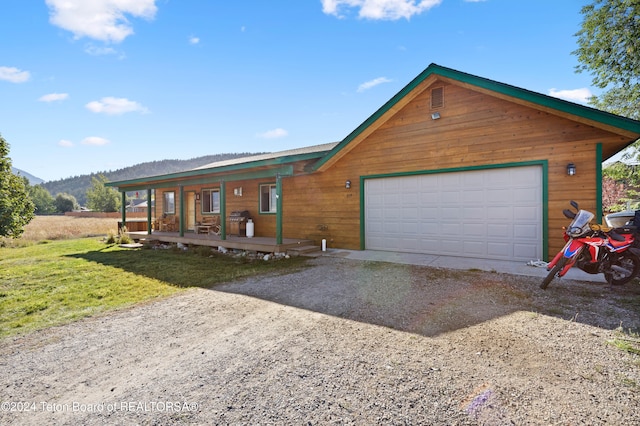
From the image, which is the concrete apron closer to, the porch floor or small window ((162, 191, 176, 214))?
the porch floor

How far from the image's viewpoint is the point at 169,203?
15695 mm

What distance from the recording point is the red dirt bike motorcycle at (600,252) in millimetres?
4570

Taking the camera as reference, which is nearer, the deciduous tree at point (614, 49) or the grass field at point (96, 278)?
the grass field at point (96, 278)

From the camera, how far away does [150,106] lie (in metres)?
16.6

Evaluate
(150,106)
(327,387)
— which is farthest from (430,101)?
(150,106)

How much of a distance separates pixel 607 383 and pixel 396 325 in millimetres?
1815

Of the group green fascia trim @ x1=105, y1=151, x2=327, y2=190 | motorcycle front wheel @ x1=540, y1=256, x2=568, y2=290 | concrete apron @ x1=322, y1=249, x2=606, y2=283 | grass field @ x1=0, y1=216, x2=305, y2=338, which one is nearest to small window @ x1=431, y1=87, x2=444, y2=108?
green fascia trim @ x1=105, y1=151, x2=327, y2=190

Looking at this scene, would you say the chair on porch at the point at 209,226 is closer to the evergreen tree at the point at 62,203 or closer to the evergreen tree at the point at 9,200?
the evergreen tree at the point at 9,200

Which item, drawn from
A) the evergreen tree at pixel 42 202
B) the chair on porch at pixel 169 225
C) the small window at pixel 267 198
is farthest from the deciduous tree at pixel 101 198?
the small window at pixel 267 198

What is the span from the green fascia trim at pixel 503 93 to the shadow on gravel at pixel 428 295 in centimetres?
304

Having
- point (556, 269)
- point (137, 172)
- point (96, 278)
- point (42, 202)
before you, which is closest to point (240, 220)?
point (96, 278)

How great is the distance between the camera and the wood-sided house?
6.34m

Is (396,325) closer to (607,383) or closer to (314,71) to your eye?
(607,383)

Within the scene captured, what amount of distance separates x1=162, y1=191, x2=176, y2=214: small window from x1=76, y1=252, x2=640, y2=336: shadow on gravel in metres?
9.39
